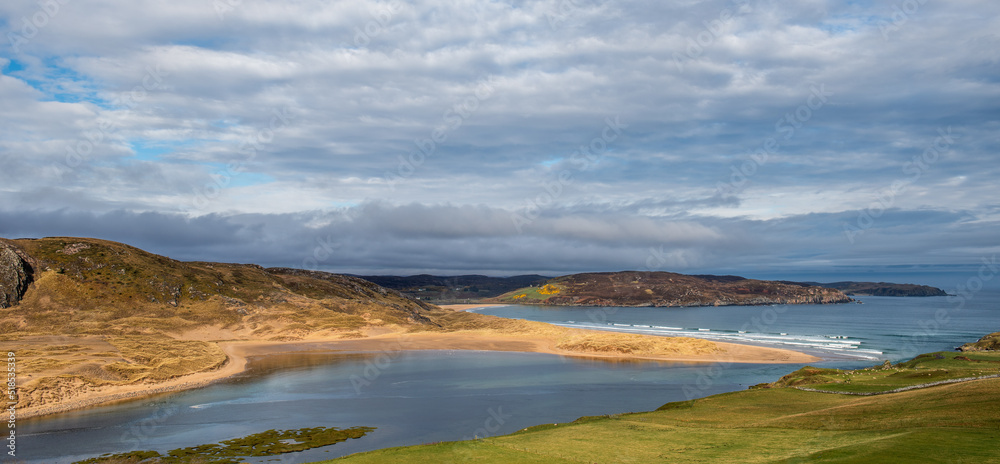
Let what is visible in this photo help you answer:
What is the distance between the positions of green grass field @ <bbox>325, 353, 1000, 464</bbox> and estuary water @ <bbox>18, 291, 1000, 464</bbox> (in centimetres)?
904

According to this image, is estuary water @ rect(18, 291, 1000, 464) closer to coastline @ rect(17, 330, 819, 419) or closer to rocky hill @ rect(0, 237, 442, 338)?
coastline @ rect(17, 330, 819, 419)

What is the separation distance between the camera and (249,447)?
31641 millimetres

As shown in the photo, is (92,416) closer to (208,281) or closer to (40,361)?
(40,361)

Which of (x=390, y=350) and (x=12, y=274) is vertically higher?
(x=12, y=274)

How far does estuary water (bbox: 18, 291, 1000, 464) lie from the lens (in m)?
34.4

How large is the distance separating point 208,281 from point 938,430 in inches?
4653

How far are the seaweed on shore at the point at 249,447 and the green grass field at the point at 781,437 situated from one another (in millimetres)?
10000

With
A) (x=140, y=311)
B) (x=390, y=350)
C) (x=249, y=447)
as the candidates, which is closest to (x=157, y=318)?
(x=140, y=311)

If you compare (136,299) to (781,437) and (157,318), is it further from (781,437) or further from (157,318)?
(781,437)

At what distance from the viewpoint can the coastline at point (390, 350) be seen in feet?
157

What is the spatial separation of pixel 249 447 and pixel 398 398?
18.5m

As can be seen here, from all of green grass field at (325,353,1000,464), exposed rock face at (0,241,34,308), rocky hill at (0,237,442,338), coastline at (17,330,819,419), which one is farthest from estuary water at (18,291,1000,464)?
exposed rock face at (0,241,34,308)

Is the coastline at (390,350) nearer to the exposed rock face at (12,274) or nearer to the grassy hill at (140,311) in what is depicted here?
the grassy hill at (140,311)

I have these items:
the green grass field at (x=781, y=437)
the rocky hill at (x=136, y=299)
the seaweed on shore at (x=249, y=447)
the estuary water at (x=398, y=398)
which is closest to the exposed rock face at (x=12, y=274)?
the rocky hill at (x=136, y=299)
